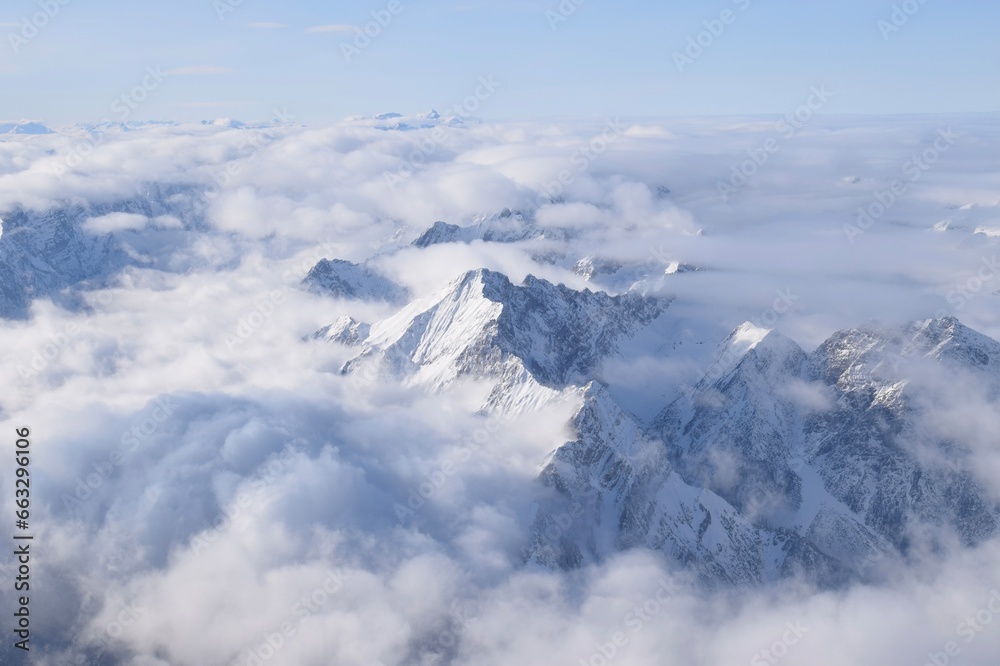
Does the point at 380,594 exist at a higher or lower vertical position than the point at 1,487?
lower

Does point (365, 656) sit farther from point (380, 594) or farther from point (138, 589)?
point (138, 589)

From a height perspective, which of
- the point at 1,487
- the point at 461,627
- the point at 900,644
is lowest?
the point at 900,644

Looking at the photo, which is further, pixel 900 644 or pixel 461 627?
pixel 900 644

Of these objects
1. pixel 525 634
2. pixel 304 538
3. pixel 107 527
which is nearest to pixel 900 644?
pixel 525 634

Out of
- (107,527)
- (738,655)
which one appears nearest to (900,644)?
(738,655)

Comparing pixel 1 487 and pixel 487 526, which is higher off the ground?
pixel 1 487

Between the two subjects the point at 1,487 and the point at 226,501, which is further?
the point at 226,501

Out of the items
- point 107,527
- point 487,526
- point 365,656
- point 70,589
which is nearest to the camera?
point 365,656

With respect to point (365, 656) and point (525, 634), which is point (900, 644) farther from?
point (365, 656)

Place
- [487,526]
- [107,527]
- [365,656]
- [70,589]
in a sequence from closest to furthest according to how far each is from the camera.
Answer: [365,656] < [70,589] < [107,527] < [487,526]
